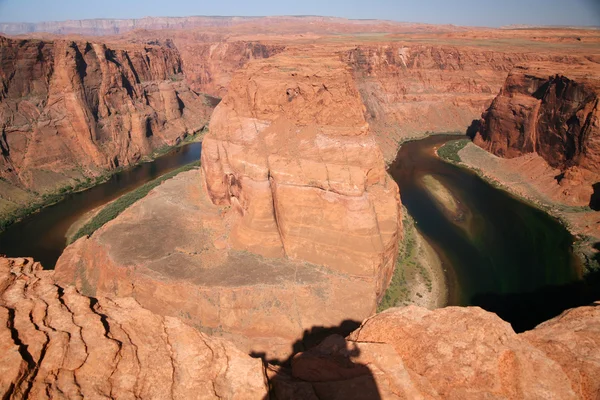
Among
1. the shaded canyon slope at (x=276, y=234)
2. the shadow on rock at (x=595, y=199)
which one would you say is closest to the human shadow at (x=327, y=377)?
the shaded canyon slope at (x=276, y=234)

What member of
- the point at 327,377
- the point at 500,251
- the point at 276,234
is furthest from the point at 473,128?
the point at 327,377

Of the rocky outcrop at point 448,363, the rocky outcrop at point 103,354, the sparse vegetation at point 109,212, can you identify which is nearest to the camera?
the rocky outcrop at point 103,354

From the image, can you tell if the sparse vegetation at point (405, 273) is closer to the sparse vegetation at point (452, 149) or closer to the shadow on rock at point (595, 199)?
the shadow on rock at point (595, 199)

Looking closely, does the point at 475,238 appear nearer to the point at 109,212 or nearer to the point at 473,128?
the point at 109,212

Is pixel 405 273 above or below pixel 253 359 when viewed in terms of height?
below

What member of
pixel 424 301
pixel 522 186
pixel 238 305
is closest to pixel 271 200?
pixel 238 305

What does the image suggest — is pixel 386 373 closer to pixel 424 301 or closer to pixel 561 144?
pixel 424 301

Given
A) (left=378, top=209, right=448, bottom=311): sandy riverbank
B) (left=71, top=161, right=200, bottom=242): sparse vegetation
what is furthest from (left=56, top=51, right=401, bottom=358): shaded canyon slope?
(left=71, top=161, right=200, bottom=242): sparse vegetation
